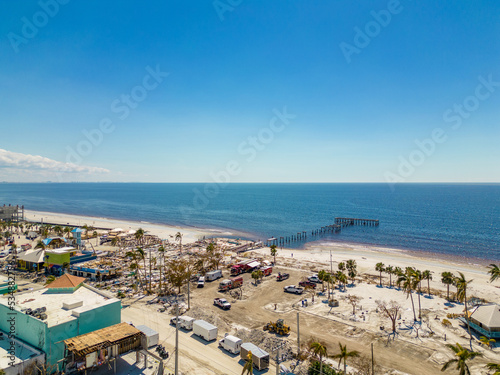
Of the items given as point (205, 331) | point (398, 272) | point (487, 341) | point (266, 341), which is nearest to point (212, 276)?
point (205, 331)

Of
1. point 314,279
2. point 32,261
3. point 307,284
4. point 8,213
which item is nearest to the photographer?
point 307,284

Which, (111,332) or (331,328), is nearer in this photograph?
(111,332)

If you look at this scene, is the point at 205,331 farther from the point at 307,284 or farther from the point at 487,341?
the point at 487,341

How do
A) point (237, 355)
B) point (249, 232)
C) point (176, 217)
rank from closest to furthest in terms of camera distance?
point (237, 355) → point (249, 232) → point (176, 217)

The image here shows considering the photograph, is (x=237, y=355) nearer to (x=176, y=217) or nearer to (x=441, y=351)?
(x=441, y=351)

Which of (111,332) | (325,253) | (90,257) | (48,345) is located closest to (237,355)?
(111,332)

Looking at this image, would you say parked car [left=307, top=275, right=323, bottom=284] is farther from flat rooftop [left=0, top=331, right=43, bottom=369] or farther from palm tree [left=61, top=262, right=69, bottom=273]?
palm tree [left=61, top=262, right=69, bottom=273]

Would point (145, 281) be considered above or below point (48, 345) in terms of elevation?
below
